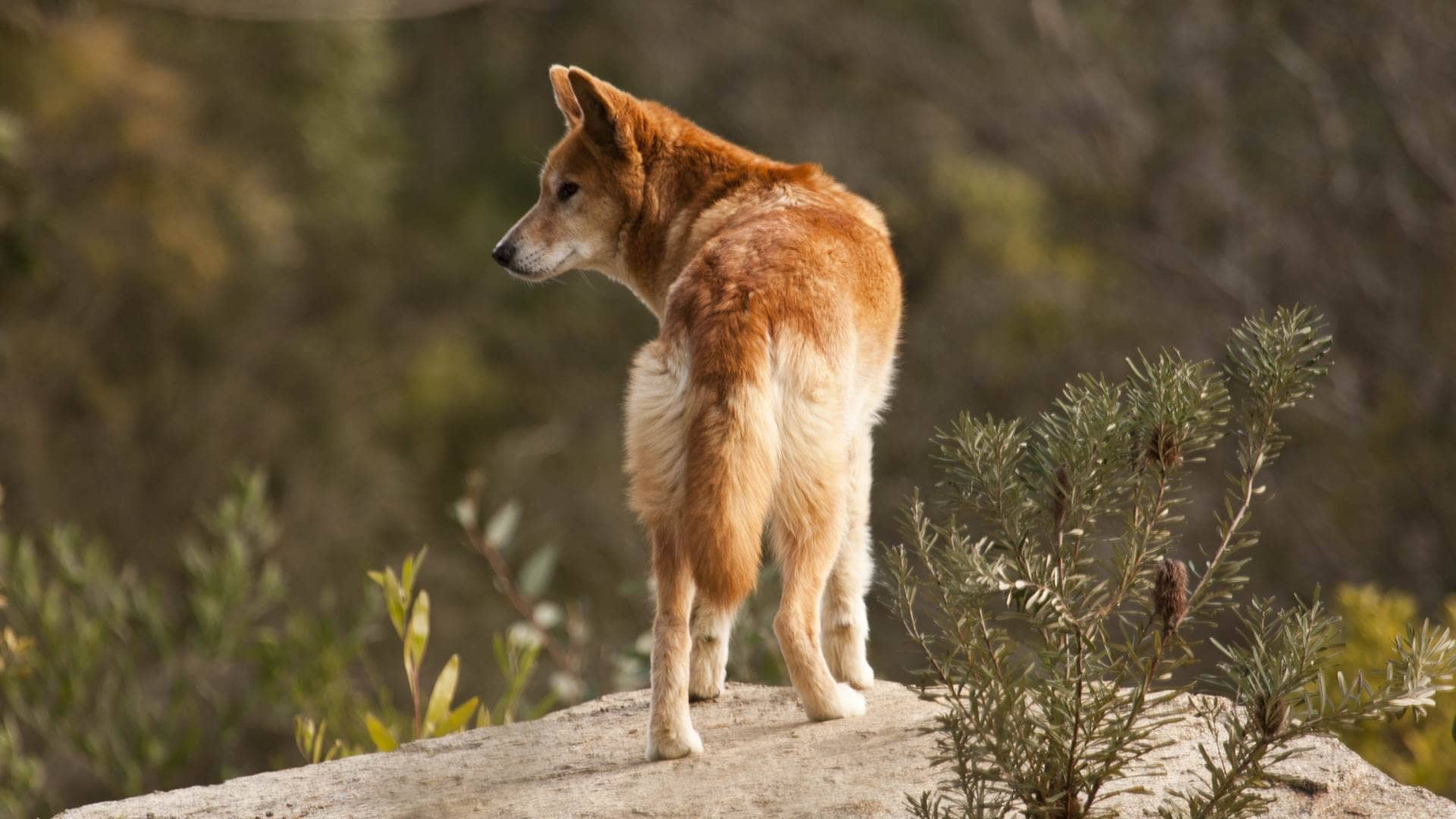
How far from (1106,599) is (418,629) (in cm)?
214

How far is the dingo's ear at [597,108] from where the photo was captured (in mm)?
4941

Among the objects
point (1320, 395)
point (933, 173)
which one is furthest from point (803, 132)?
point (1320, 395)

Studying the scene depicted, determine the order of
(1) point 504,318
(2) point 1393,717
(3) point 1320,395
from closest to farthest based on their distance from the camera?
(2) point 1393,717 → (3) point 1320,395 → (1) point 504,318

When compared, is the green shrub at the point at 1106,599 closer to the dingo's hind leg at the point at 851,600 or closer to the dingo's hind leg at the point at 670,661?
the dingo's hind leg at the point at 670,661

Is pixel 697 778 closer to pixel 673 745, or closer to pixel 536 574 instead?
pixel 673 745

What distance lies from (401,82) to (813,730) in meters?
16.6

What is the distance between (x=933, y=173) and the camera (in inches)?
649

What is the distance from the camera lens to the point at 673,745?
147 inches

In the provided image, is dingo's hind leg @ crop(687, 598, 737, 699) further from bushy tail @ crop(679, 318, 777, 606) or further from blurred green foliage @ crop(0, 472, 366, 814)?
blurred green foliage @ crop(0, 472, 366, 814)

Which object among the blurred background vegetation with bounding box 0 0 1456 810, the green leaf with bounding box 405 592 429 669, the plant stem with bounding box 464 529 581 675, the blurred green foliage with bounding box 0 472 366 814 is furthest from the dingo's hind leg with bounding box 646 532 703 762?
the blurred background vegetation with bounding box 0 0 1456 810

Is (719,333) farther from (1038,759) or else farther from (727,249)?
(1038,759)

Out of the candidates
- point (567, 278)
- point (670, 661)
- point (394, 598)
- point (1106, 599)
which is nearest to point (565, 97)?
point (394, 598)

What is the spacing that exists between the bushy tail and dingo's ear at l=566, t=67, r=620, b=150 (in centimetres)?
149

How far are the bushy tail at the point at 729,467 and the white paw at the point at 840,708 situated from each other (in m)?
0.52
